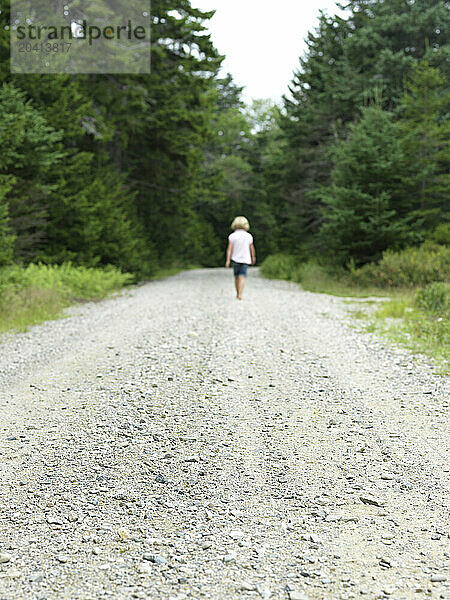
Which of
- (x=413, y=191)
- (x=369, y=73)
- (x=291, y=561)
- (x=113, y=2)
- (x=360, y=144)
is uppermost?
(x=113, y=2)

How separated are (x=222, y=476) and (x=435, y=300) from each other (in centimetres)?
778

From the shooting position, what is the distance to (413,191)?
57.0 ft

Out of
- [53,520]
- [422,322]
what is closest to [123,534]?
[53,520]

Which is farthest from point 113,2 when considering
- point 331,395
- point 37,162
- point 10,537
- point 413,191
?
point 10,537

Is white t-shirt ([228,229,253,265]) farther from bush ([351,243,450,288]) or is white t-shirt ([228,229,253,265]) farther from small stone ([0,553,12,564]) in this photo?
small stone ([0,553,12,564])

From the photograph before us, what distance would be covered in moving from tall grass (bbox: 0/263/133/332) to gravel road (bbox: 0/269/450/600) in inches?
133

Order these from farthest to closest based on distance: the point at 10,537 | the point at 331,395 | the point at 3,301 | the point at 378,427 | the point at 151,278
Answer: the point at 151,278 → the point at 3,301 → the point at 331,395 → the point at 378,427 → the point at 10,537

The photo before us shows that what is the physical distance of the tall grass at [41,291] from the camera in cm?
992

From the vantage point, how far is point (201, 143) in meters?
23.0

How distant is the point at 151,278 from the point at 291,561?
2126cm

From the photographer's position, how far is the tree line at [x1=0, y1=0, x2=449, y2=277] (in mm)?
13320

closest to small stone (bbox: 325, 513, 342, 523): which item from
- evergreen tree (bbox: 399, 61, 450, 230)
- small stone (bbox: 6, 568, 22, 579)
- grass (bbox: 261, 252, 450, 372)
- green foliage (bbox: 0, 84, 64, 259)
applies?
small stone (bbox: 6, 568, 22, 579)

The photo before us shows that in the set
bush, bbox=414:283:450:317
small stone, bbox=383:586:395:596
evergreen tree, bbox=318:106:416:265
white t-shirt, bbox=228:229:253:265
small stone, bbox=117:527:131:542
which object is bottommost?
small stone, bbox=383:586:395:596

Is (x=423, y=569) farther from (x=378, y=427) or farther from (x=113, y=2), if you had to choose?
(x=113, y=2)
